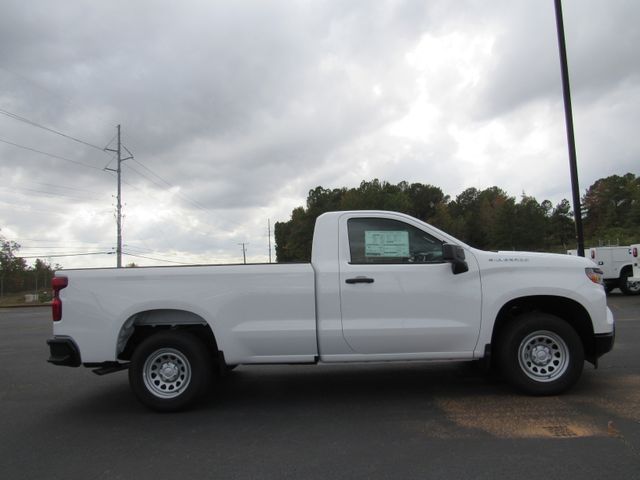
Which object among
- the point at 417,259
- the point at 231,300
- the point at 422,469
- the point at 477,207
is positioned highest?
the point at 477,207

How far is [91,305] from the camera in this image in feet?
18.2

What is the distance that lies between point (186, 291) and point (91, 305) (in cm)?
102

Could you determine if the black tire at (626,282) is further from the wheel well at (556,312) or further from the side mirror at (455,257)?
the side mirror at (455,257)

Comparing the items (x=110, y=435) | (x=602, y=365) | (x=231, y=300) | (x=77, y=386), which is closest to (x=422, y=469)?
(x=231, y=300)

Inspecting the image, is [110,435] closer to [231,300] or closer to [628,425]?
[231,300]

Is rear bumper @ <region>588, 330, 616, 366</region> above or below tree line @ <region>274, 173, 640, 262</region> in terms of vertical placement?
below

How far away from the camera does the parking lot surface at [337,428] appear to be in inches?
155

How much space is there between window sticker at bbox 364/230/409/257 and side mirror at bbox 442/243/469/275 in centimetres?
45

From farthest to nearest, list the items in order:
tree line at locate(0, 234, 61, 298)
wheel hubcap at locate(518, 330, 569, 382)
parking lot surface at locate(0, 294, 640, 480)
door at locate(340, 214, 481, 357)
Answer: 1. tree line at locate(0, 234, 61, 298)
2. wheel hubcap at locate(518, 330, 569, 382)
3. door at locate(340, 214, 481, 357)
4. parking lot surface at locate(0, 294, 640, 480)

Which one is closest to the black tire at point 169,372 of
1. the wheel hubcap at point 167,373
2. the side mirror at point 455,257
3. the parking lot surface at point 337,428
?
the wheel hubcap at point 167,373

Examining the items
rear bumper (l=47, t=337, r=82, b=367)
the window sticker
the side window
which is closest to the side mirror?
the side window

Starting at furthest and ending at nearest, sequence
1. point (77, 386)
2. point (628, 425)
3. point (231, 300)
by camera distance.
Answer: point (77, 386) → point (231, 300) → point (628, 425)

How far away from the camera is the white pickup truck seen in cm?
545

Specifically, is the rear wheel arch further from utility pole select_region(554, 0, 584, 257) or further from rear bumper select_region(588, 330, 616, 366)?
rear bumper select_region(588, 330, 616, 366)
